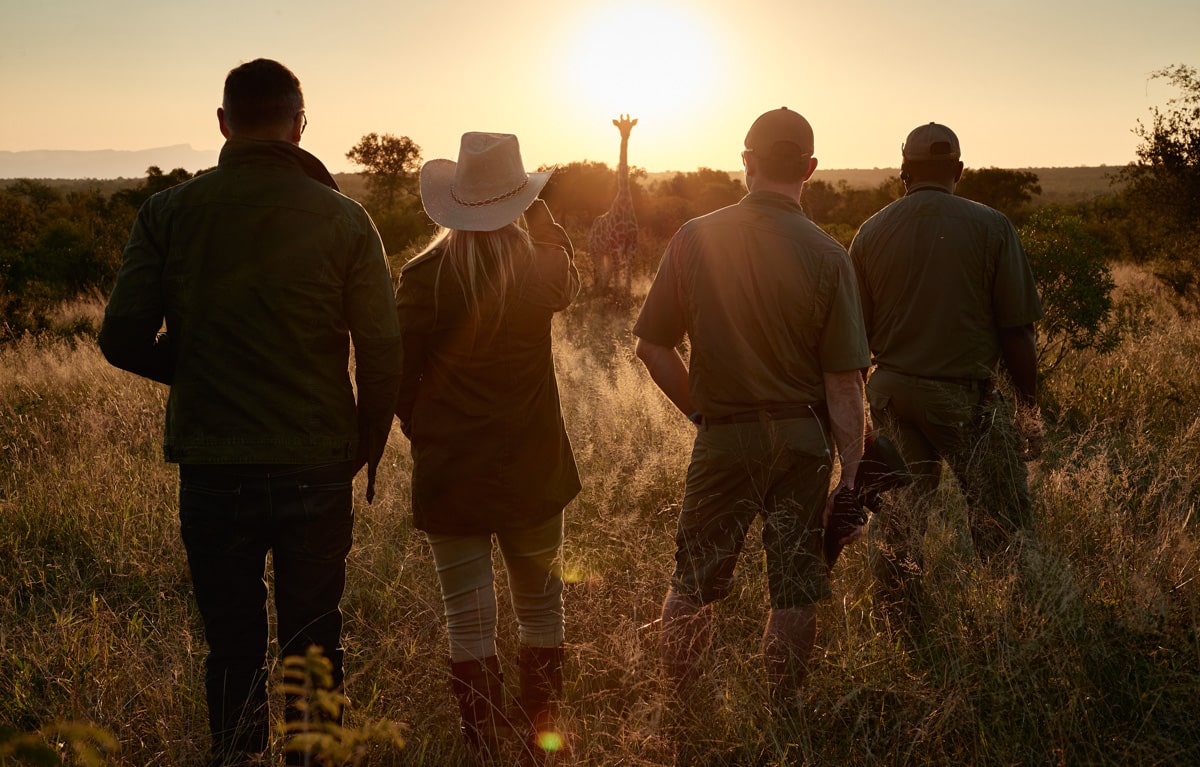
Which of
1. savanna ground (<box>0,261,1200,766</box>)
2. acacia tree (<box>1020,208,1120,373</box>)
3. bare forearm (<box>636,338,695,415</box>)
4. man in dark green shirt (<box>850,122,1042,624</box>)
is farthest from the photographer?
acacia tree (<box>1020,208,1120,373</box>)

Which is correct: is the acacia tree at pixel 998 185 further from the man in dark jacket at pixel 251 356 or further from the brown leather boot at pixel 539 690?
the man in dark jacket at pixel 251 356

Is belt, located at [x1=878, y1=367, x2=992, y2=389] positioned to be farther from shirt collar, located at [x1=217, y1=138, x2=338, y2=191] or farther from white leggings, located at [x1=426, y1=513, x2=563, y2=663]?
shirt collar, located at [x1=217, y1=138, x2=338, y2=191]

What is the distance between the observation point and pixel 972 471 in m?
3.22

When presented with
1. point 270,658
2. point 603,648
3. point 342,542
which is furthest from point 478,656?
point 270,658

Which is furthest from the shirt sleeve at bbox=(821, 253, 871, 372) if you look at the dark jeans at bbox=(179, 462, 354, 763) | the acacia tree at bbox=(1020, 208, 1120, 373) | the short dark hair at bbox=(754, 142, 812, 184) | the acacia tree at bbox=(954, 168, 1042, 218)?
the acacia tree at bbox=(954, 168, 1042, 218)

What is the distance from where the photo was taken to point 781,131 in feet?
8.69

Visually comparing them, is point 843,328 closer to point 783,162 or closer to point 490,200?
point 783,162

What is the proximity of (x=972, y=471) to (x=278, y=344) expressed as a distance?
105 inches

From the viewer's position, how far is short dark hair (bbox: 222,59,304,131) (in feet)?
7.56

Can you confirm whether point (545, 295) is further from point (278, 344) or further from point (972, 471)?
point (972, 471)

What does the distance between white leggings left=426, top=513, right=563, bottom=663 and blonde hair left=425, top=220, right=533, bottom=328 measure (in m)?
0.76

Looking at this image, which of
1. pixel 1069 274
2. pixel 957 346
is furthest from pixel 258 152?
pixel 1069 274

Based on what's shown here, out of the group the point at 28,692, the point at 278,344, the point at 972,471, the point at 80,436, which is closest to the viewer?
the point at 278,344

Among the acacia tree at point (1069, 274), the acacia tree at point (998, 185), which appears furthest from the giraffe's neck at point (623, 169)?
the acacia tree at point (998, 185)
